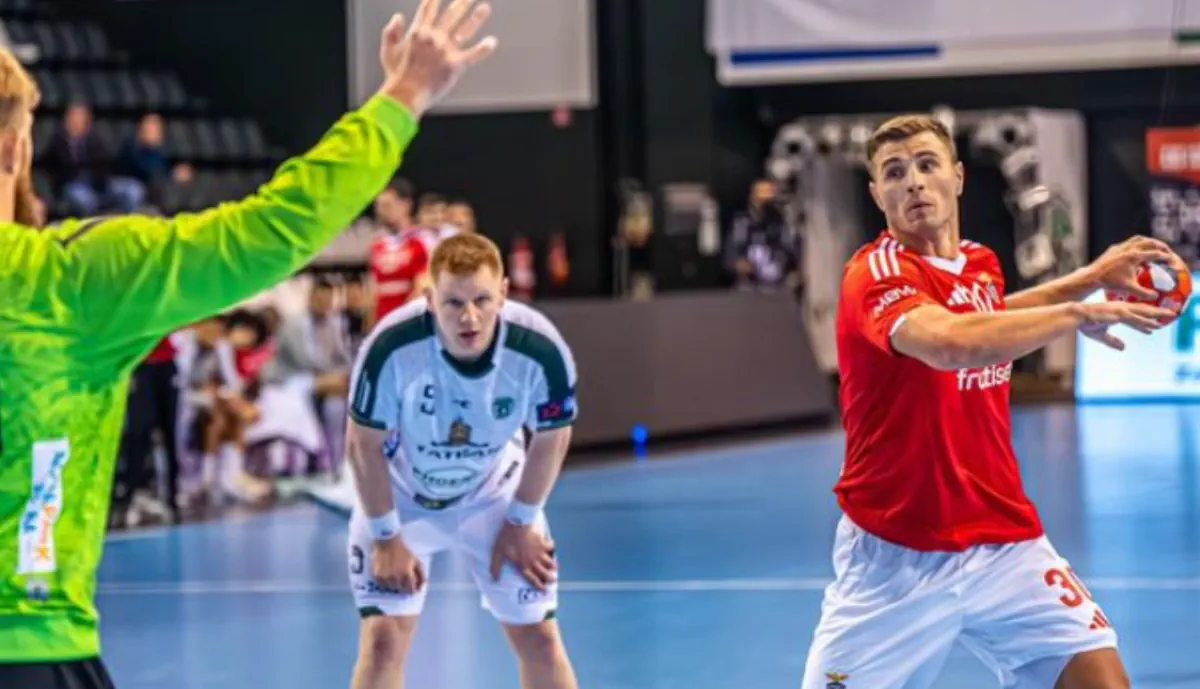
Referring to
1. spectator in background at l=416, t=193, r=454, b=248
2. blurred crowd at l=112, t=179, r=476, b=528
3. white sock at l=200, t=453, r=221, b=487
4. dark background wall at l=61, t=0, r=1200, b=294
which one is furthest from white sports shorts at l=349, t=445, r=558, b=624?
dark background wall at l=61, t=0, r=1200, b=294

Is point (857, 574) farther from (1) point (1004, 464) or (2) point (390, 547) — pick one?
(2) point (390, 547)

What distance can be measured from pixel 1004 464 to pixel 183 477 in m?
11.1

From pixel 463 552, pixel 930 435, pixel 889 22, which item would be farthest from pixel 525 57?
pixel 930 435

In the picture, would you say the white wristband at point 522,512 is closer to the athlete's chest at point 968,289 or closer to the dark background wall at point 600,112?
the athlete's chest at point 968,289

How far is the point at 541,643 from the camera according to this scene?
6.66 metres

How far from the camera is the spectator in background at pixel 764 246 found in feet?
78.2

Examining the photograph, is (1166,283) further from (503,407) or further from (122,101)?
(122,101)

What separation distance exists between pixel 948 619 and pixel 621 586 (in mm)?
5977

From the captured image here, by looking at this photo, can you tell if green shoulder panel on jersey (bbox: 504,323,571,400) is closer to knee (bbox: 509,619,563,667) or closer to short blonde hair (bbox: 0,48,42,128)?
knee (bbox: 509,619,563,667)

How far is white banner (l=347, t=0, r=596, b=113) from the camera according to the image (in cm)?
2470

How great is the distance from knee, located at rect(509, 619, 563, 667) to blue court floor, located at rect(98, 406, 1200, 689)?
1812 millimetres

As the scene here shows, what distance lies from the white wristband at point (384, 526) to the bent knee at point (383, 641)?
11.2 inches

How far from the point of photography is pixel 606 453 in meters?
18.0

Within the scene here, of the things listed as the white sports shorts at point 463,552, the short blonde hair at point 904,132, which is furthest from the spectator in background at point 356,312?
the short blonde hair at point 904,132
